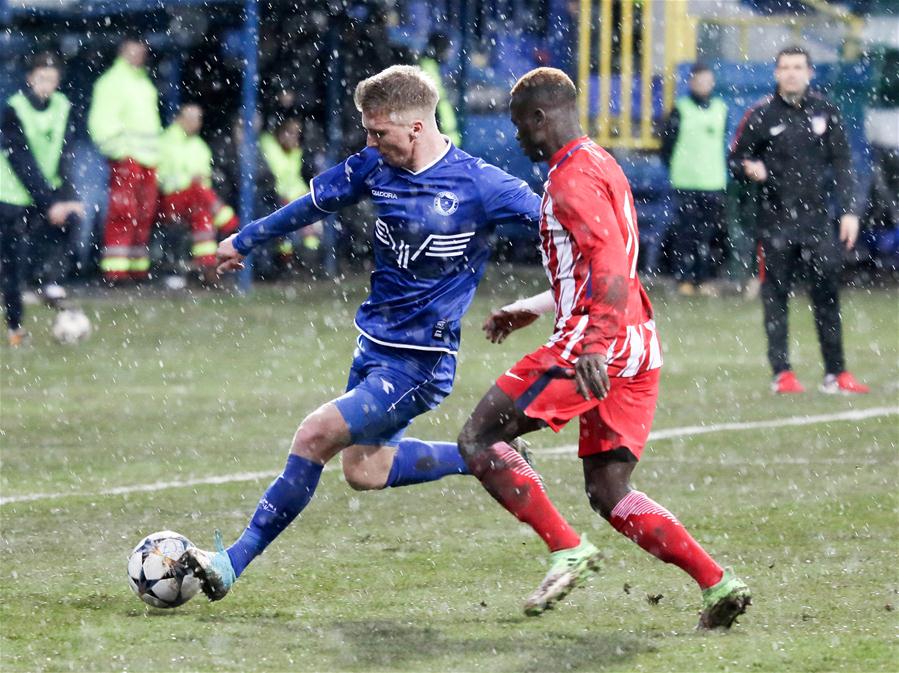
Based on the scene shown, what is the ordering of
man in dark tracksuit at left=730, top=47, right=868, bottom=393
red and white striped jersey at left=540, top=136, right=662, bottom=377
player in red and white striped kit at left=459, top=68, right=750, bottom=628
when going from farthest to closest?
man in dark tracksuit at left=730, top=47, right=868, bottom=393, player in red and white striped kit at left=459, top=68, right=750, bottom=628, red and white striped jersey at left=540, top=136, right=662, bottom=377

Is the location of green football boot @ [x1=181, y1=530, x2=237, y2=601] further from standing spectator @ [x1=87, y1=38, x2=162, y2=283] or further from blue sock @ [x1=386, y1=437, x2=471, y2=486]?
standing spectator @ [x1=87, y1=38, x2=162, y2=283]

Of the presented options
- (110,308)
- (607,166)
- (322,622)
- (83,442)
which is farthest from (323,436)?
(110,308)

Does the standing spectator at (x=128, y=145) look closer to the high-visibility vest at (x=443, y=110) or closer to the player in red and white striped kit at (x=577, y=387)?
the high-visibility vest at (x=443, y=110)

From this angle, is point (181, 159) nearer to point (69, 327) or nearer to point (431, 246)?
point (69, 327)

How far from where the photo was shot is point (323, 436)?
5.82 metres

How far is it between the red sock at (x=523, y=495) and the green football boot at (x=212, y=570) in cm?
87

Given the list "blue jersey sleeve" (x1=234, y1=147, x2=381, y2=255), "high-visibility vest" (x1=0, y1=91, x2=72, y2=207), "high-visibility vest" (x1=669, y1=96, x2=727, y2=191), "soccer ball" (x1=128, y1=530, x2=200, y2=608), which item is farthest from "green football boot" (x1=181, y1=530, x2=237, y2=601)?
"high-visibility vest" (x1=669, y1=96, x2=727, y2=191)

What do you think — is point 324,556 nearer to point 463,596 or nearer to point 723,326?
point 463,596

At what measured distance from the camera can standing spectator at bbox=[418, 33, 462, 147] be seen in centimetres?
2050

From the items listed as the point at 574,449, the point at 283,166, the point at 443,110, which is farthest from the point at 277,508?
the point at 283,166

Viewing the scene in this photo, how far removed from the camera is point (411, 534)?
7.14m

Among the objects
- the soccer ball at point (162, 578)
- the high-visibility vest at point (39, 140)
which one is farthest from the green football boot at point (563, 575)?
the high-visibility vest at point (39, 140)

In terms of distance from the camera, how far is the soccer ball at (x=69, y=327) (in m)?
14.2

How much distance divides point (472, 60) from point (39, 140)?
992 cm
